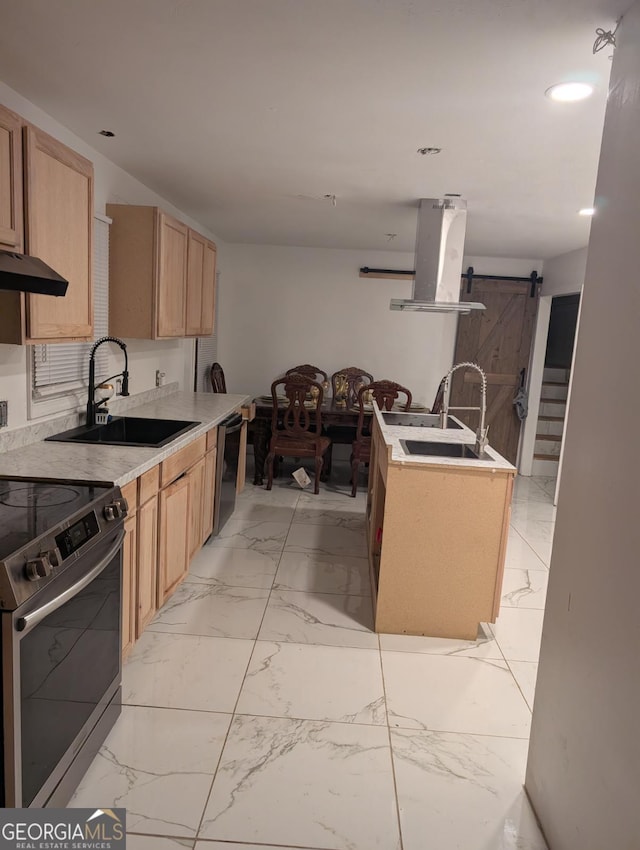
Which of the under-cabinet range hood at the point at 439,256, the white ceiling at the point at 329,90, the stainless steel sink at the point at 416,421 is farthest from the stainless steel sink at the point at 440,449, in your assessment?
the white ceiling at the point at 329,90

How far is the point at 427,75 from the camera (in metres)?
2.07

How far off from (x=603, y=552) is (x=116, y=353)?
3.06 m

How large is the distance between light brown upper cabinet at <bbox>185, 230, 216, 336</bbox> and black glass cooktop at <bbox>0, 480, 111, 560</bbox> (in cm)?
239

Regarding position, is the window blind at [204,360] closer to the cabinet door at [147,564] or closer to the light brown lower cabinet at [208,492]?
the light brown lower cabinet at [208,492]

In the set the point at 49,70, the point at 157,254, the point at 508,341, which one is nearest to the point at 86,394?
the point at 157,254

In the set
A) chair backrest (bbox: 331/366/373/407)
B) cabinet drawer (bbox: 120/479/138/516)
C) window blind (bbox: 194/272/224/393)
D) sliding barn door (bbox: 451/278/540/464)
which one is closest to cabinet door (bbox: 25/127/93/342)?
cabinet drawer (bbox: 120/479/138/516)

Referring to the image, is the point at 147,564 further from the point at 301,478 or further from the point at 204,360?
the point at 204,360

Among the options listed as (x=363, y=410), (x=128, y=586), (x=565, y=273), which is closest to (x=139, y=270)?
(x=128, y=586)

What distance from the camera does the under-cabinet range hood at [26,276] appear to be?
5.75 ft

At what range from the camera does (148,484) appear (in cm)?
248

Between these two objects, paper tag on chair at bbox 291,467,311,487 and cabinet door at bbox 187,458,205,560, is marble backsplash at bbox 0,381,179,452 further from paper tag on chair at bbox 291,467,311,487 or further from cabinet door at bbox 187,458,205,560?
paper tag on chair at bbox 291,467,311,487

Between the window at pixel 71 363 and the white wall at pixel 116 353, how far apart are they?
90mm

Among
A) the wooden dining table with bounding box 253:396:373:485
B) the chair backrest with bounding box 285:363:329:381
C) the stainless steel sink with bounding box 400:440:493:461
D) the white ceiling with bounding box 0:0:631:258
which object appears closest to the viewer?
the white ceiling with bounding box 0:0:631:258

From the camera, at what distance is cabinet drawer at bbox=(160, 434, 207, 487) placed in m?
2.71
